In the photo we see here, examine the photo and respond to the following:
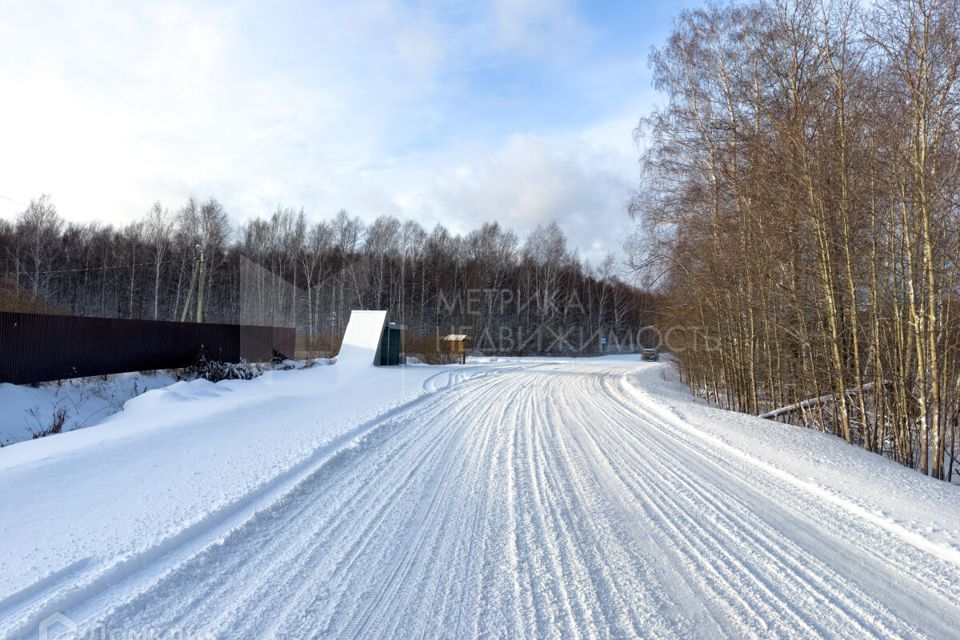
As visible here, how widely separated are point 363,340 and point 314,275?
27.4 meters

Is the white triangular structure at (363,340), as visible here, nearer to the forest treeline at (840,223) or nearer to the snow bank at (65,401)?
the snow bank at (65,401)

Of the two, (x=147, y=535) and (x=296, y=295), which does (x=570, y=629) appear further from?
(x=296, y=295)

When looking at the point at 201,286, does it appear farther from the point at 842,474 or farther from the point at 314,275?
the point at 842,474

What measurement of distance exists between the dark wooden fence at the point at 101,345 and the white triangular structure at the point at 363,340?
3917mm

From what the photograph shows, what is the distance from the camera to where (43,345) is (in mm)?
12445

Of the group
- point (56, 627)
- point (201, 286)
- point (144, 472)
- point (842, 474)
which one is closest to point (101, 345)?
point (144, 472)

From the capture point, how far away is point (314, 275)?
47.9m

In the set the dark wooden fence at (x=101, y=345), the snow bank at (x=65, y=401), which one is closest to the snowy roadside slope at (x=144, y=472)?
the snow bank at (x=65, y=401)

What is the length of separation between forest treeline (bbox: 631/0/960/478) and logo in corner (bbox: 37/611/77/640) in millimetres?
9419

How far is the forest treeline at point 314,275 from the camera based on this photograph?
147ft

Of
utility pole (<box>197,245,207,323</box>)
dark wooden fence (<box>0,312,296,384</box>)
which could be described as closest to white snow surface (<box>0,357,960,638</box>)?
dark wooden fence (<box>0,312,296,384</box>)

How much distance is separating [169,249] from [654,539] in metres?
53.9

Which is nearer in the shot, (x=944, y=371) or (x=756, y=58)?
(x=944, y=371)

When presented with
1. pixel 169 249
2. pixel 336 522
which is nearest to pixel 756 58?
pixel 336 522
